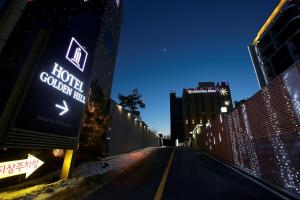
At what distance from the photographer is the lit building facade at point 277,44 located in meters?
30.3

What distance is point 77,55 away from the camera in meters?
6.97

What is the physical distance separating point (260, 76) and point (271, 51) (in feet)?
20.5

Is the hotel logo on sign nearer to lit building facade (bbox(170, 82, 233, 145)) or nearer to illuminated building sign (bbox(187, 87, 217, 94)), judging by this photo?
lit building facade (bbox(170, 82, 233, 145))

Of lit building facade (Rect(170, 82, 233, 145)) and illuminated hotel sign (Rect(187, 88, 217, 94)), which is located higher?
illuminated hotel sign (Rect(187, 88, 217, 94))

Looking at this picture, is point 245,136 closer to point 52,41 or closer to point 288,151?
point 288,151

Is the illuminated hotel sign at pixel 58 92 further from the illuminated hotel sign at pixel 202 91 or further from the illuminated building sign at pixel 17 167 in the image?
the illuminated hotel sign at pixel 202 91

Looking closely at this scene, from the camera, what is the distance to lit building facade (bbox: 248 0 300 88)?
30.3m

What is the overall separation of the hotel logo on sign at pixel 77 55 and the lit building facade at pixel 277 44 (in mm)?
38989

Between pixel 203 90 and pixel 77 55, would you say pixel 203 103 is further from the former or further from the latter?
pixel 77 55

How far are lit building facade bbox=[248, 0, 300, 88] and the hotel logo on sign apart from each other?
128 ft

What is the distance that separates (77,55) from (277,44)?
43.9m

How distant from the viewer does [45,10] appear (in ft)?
30.1

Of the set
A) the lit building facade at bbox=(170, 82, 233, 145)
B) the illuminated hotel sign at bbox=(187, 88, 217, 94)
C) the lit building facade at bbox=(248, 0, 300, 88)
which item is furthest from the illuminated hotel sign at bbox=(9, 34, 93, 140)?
the illuminated hotel sign at bbox=(187, 88, 217, 94)

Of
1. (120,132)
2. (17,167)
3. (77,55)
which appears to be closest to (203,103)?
(120,132)
